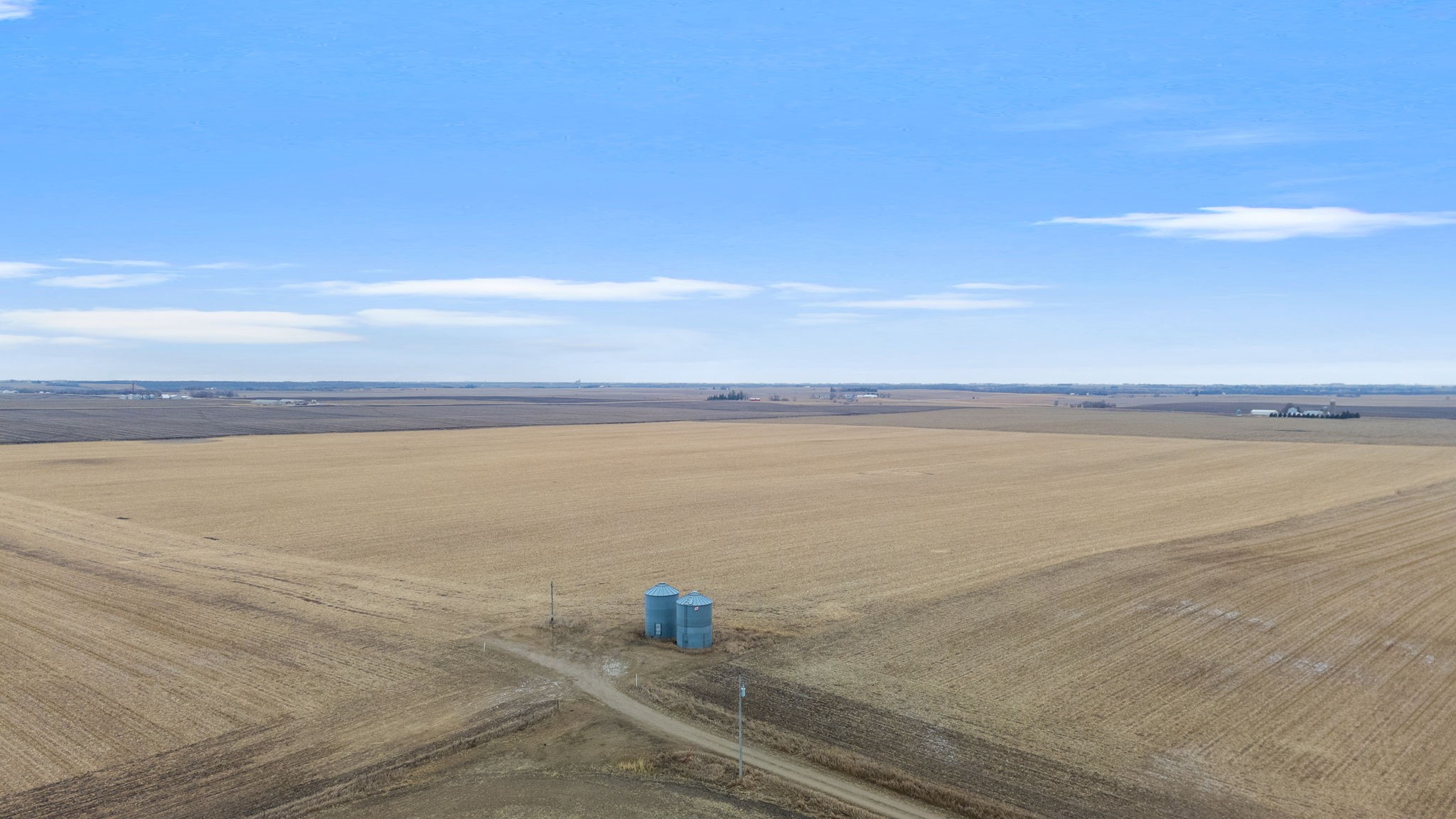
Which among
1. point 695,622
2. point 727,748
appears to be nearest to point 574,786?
point 727,748

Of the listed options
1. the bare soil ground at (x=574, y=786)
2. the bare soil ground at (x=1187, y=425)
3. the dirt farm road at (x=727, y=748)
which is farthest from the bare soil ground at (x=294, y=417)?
the bare soil ground at (x=574, y=786)

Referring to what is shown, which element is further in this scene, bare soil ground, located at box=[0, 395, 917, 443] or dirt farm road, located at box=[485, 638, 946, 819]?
bare soil ground, located at box=[0, 395, 917, 443]

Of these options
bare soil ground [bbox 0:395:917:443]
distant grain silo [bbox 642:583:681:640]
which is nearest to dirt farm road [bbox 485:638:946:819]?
distant grain silo [bbox 642:583:681:640]

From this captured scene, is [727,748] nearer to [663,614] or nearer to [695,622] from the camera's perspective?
[695,622]

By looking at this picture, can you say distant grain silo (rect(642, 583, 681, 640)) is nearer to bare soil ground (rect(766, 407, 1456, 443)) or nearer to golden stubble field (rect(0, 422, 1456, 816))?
golden stubble field (rect(0, 422, 1456, 816))

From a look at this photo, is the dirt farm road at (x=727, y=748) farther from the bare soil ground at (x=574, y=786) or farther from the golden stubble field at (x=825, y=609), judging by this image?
the golden stubble field at (x=825, y=609)

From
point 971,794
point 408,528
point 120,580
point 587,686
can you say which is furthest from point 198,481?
point 971,794

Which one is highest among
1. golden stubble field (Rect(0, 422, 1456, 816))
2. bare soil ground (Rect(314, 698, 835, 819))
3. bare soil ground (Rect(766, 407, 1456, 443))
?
bare soil ground (Rect(766, 407, 1456, 443))

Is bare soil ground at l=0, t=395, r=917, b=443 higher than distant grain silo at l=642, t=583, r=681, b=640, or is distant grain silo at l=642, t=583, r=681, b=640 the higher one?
bare soil ground at l=0, t=395, r=917, b=443
